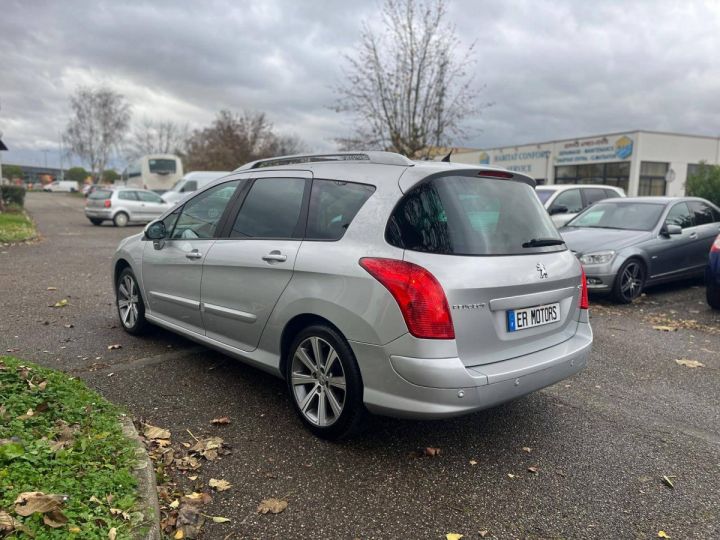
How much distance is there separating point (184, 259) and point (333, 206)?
69.4 inches

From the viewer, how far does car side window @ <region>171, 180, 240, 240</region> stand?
4.57 metres

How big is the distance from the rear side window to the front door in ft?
3.56

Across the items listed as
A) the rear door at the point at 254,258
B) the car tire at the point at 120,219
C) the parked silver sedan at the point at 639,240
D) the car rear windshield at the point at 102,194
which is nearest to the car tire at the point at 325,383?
the rear door at the point at 254,258

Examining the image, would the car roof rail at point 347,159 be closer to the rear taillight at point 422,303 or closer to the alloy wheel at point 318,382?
the rear taillight at point 422,303

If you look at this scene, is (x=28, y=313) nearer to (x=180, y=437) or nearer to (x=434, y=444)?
(x=180, y=437)

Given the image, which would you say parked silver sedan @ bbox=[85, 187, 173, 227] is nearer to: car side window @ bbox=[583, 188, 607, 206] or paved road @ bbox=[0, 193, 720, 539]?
car side window @ bbox=[583, 188, 607, 206]

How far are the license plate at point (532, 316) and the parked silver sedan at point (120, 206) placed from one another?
68.0 feet

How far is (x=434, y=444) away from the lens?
3.56 metres

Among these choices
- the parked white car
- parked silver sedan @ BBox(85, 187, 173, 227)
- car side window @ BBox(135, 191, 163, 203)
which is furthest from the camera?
car side window @ BBox(135, 191, 163, 203)

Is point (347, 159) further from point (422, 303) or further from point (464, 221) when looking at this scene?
point (422, 303)

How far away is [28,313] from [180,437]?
4.29 metres

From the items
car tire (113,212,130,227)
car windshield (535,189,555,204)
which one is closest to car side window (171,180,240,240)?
car windshield (535,189,555,204)

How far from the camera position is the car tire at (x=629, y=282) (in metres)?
7.95

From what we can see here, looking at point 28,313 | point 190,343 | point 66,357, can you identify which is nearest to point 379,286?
point 190,343
